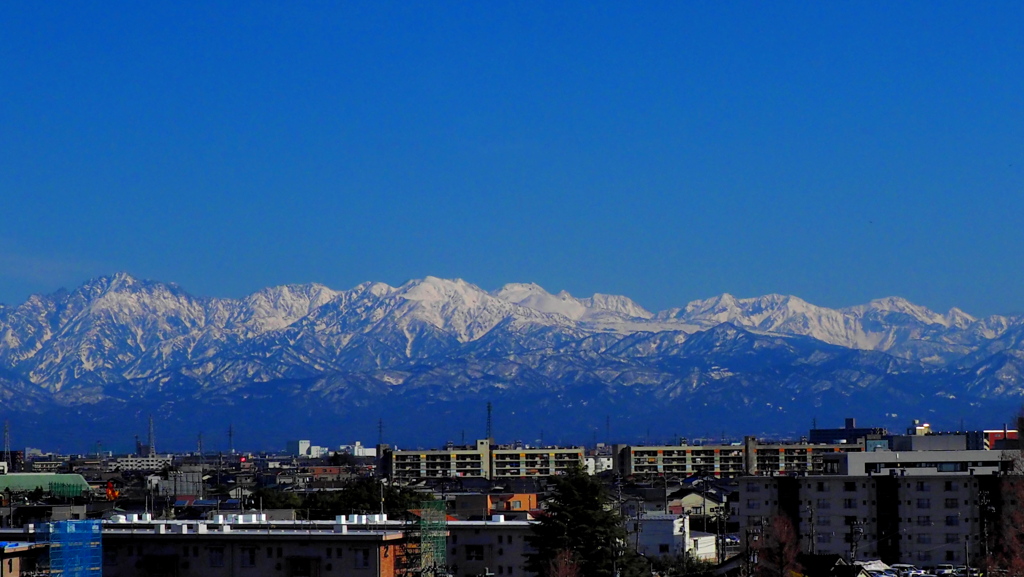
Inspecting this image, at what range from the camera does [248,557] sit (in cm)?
Answer: 5316

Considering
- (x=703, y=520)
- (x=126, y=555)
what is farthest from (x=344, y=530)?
(x=703, y=520)

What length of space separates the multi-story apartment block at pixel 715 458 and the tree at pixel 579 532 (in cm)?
10651

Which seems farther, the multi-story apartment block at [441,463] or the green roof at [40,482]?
the multi-story apartment block at [441,463]

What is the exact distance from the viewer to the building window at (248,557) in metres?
53.0

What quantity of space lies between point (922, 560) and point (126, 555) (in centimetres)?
3294

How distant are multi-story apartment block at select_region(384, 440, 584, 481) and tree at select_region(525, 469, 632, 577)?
11212 centimetres

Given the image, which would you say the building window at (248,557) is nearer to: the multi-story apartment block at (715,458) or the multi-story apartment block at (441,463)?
the multi-story apartment block at (715,458)

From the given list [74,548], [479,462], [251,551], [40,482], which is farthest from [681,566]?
[479,462]

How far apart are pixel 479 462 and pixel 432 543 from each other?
385ft

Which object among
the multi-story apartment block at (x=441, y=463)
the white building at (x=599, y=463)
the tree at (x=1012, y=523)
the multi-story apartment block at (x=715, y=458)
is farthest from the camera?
the white building at (x=599, y=463)

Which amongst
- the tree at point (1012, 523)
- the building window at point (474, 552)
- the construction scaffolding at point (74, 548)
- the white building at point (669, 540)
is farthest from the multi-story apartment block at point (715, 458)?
the construction scaffolding at point (74, 548)

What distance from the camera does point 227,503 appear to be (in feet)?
284

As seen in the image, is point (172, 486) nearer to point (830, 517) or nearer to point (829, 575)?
point (830, 517)

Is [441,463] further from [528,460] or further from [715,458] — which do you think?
[715,458]
